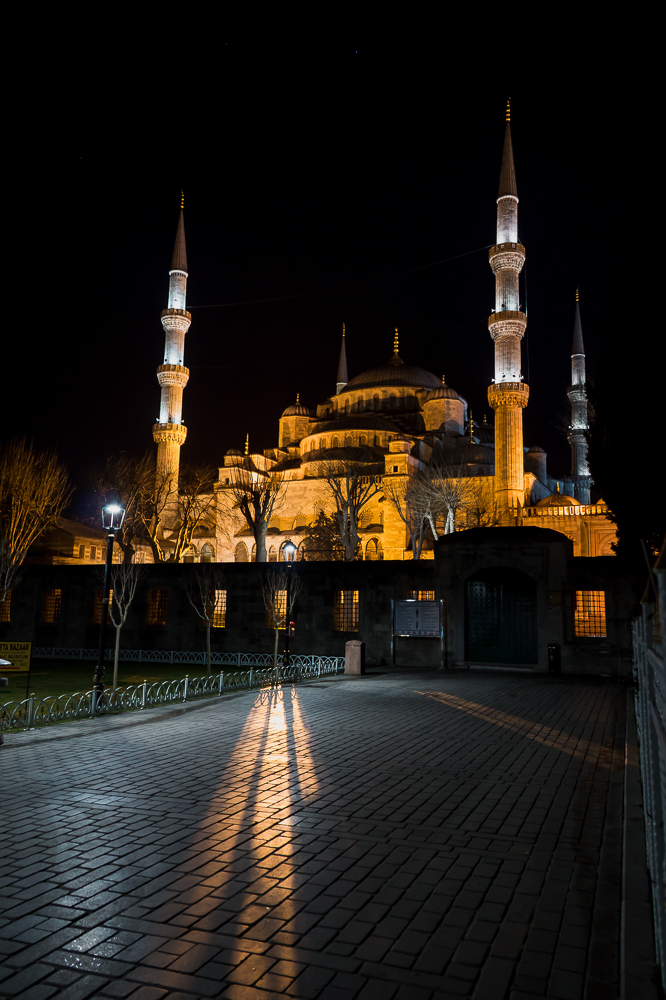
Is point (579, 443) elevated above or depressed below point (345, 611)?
above

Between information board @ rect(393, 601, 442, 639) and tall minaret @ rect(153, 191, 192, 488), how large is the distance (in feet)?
97.1

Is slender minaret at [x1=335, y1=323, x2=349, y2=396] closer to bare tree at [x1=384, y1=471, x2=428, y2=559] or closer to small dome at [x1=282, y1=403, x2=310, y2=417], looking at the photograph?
small dome at [x1=282, y1=403, x2=310, y2=417]

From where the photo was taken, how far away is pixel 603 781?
21.0 ft

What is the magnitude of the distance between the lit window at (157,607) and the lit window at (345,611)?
630 centimetres

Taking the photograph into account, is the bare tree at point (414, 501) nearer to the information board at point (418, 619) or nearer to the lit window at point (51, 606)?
the information board at point (418, 619)

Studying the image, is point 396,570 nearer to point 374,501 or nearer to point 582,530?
point 582,530

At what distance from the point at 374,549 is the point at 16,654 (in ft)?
133

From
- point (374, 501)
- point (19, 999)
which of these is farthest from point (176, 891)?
→ point (374, 501)

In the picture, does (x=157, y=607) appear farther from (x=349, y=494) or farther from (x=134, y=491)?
(x=349, y=494)

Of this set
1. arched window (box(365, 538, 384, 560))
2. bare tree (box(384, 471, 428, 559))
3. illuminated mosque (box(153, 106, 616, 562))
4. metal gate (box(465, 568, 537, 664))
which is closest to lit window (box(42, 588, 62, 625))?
metal gate (box(465, 568, 537, 664))

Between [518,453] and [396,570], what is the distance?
2451 centimetres

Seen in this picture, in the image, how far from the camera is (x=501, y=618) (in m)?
18.1

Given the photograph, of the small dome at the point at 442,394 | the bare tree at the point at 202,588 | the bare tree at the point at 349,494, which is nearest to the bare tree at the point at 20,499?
the bare tree at the point at 202,588

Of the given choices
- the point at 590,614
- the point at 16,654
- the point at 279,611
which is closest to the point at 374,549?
the point at 279,611
